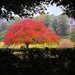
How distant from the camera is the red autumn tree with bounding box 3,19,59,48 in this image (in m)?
36.3

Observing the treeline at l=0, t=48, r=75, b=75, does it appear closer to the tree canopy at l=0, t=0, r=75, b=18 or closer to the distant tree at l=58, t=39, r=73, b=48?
the tree canopy at l=0, t=0, r=75, b=18

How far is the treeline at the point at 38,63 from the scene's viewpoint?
19.4 ft

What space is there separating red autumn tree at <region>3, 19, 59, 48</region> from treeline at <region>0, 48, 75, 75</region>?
29.2m

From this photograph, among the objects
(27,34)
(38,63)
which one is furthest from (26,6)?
(27,34)

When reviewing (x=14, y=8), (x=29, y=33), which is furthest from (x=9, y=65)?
(x=29, y=33)

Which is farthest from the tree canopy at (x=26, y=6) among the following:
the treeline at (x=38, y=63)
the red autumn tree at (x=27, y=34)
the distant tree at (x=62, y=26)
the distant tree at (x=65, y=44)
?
the distant tree at (x=62, y=26)

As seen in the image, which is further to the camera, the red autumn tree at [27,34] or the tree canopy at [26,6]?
the red autumn tree at [27,34]

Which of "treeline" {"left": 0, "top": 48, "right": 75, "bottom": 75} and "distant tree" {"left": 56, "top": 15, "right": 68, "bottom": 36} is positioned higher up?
"distant tree" {"left": 56, "top": 15, "right": 68, "bottom": 36}

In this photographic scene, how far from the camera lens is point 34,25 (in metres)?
37.3

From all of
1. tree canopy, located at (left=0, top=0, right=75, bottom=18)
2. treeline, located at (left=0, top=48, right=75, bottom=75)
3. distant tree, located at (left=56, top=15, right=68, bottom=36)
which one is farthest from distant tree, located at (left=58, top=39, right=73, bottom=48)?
treeline, located at (left=0, top=48, right=75, bottom=75)

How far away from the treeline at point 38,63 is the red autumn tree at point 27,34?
29.2 meters

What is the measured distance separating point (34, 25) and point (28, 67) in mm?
31242

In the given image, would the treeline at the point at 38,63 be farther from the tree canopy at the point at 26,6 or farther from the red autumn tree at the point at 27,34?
the red autumn tree at the point at 27,34

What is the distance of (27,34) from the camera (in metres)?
36.5
